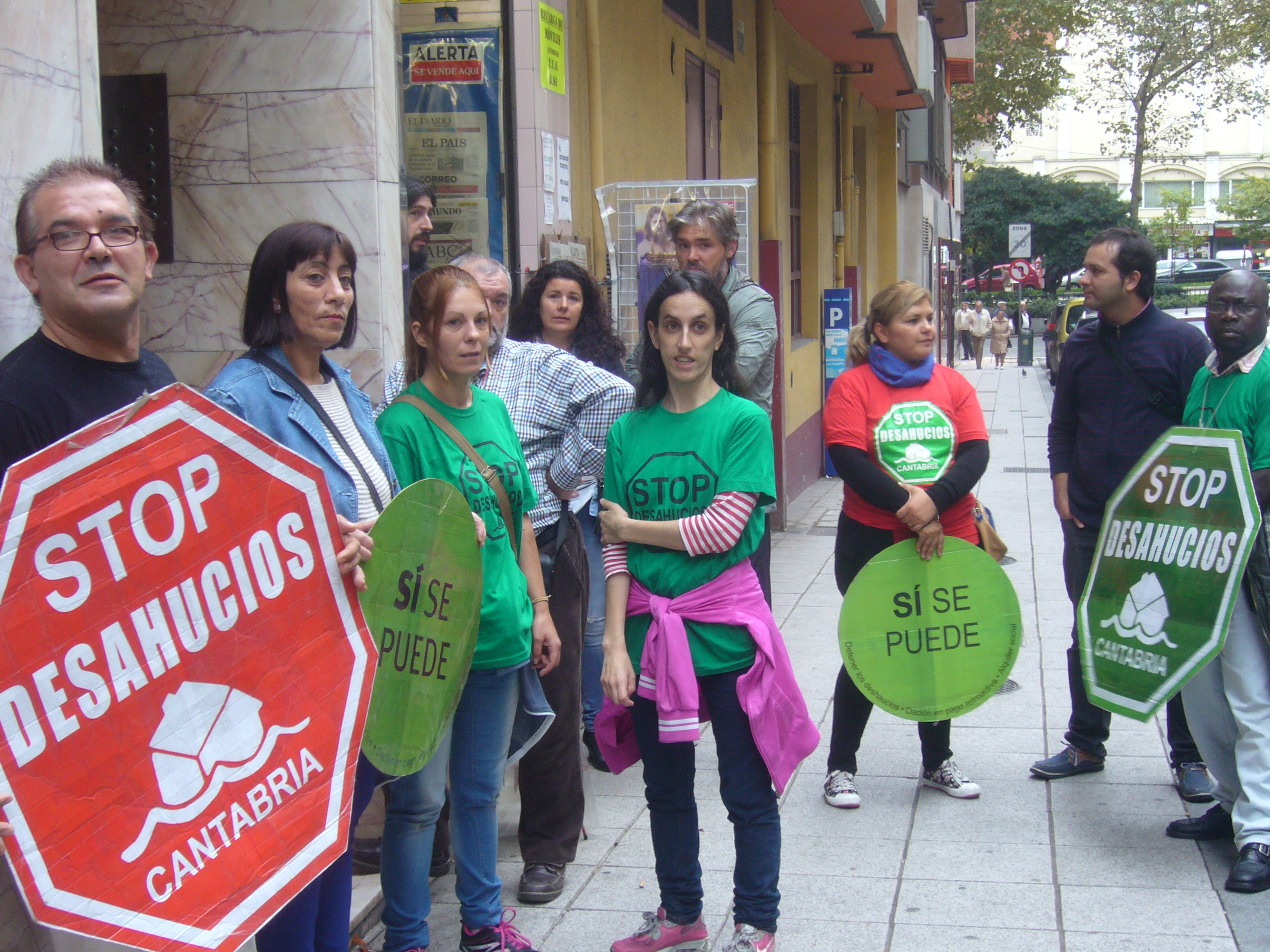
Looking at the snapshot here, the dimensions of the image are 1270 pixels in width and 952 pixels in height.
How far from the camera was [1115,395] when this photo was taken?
4480 millimetres

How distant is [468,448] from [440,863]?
1.54 m

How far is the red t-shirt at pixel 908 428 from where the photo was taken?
4.28 m

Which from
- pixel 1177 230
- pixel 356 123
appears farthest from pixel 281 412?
pixel 1177 230

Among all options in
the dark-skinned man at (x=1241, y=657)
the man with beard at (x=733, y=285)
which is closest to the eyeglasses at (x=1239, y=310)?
the dark-skinned man at (x=1241, y=657)

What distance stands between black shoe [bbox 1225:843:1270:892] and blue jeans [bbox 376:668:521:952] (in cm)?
215

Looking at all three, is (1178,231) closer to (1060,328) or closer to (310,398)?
(1060,328)

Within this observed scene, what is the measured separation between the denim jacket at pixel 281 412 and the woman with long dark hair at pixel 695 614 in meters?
0.77

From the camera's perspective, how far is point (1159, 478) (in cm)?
404

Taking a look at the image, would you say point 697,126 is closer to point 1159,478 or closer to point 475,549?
point 1159,478

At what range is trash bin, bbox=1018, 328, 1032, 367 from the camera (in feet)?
108

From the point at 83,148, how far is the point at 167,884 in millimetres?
1645

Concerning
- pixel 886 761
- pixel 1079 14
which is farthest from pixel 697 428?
pixel 1079 14

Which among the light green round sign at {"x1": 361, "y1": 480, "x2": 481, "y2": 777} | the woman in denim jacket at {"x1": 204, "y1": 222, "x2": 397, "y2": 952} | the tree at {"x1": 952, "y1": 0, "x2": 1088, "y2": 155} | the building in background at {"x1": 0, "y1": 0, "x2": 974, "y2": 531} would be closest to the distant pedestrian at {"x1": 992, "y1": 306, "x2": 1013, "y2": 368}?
the tree at {"x1": 952, "y1": 0, "x2": 1088, "y2": 155}

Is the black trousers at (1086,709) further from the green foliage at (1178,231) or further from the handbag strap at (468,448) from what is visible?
the green foliage at (1178,231)
